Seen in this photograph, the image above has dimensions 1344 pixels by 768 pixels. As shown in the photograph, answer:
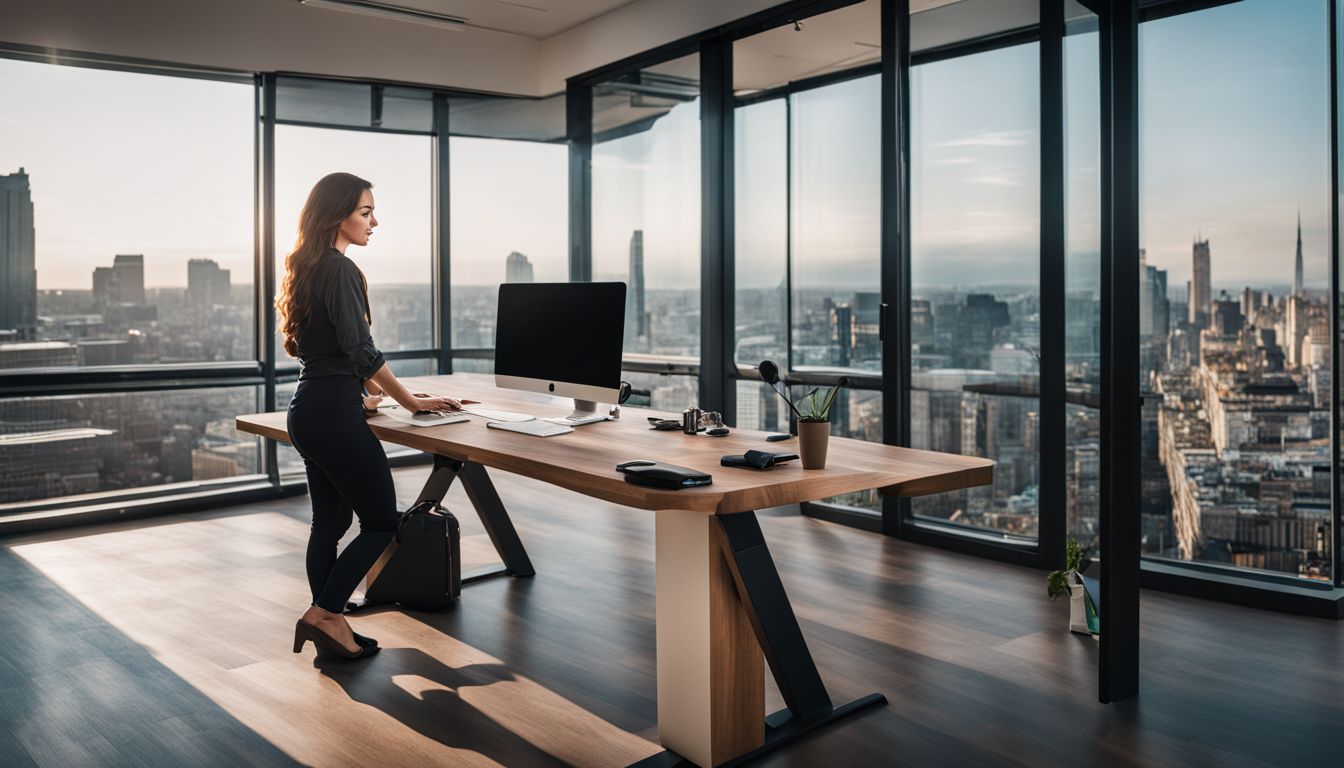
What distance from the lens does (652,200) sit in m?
6.44

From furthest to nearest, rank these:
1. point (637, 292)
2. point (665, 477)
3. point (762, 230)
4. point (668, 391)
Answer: point (637, 292) → point (668, 391) → point (762, 230) → point (665, 477)

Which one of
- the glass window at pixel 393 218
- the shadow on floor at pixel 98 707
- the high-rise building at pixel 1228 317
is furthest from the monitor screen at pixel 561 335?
the glass window at pixel 393 218

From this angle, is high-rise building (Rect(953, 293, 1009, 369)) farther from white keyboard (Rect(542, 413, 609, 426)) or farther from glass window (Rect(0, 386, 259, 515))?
glass window (Rect(0, 386, 259, 515))

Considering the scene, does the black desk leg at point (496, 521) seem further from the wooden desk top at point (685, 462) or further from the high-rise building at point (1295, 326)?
the high-rise building at point (1295, 326)

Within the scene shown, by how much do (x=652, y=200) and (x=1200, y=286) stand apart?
11.2 ft

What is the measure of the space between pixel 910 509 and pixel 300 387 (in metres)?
3.03

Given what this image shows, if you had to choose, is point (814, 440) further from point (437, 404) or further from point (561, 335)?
point (437, 404)

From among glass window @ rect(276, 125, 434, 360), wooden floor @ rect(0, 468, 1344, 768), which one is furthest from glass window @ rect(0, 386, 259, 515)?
glass window @ rect(276, 125, 434, 360)

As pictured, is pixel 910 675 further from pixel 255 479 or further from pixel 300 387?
pixel 255 479

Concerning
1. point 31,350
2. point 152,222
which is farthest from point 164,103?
point 31,350

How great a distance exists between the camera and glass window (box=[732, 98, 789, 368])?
5586 millimetres

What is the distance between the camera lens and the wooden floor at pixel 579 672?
269 centimetres

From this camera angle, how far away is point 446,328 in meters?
7.26

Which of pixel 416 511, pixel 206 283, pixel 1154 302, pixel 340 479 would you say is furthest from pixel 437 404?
A: pixel 206 283
